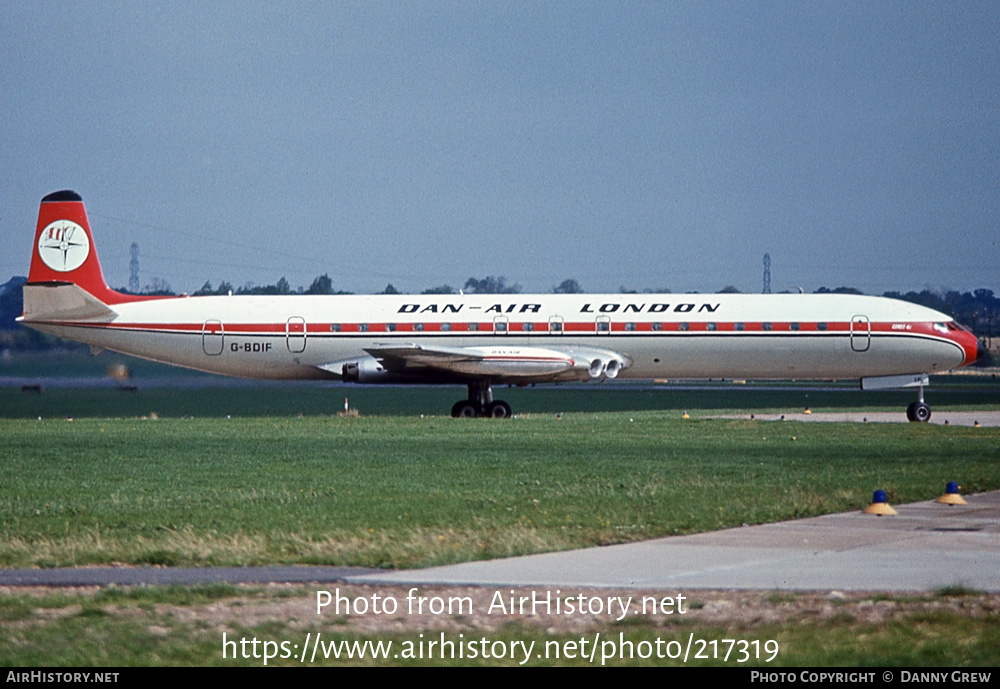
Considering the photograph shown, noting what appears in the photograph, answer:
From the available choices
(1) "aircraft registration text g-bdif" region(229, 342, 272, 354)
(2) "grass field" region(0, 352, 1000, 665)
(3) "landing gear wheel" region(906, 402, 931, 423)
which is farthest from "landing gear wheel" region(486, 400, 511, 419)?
(3) "landing gear wheel" region(906, 402, 931, 423)

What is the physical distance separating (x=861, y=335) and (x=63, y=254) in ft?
77.1

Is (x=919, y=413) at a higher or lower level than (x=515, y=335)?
lower

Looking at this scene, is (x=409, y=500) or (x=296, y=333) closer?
(x=409, y=500)

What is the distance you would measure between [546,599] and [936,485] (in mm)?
9791

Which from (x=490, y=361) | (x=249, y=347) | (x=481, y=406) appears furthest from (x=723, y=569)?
(x=249, y=347)

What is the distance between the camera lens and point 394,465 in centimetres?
2120

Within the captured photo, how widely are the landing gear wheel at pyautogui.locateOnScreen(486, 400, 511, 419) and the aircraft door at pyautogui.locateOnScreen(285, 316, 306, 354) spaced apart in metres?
5.66

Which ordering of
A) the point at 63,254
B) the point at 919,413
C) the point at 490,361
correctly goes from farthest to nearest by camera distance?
the point at 63,254
the point at 490,361
the point at 919,413

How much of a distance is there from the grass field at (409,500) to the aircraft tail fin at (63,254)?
6692mm

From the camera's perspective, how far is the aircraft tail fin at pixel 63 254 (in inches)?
1583

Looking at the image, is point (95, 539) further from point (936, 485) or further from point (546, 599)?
point (936, 485)

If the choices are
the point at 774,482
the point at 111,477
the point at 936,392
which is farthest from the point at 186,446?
the point at 936,392

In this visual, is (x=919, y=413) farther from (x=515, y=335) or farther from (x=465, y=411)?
(x=465, y=411)

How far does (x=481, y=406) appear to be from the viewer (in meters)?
37.8
